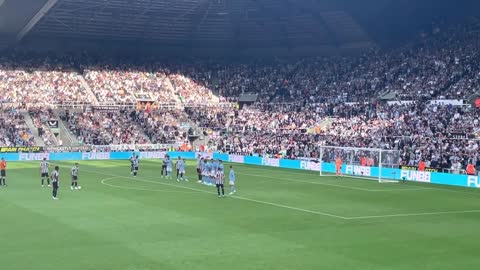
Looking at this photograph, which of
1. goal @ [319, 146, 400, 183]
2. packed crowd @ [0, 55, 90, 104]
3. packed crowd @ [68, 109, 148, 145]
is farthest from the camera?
packed crowd @ [0, 55, 90, 104]

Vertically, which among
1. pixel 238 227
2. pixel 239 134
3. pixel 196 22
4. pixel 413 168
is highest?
pixel 196 22

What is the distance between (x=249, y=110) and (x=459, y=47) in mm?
26168

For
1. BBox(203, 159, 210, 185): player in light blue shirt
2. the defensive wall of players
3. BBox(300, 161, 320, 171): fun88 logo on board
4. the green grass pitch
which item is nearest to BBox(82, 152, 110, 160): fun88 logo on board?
the defensive wall of players

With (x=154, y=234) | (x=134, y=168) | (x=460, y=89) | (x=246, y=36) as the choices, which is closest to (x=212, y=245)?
(x=154, y=234)

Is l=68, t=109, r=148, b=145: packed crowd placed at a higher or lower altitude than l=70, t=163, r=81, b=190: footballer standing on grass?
higher

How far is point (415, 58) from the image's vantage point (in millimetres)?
69938

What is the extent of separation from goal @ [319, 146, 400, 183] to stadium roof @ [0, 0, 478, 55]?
838 inches

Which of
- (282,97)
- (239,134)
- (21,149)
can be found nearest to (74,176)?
(21,149)

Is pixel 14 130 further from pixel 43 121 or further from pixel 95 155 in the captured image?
pixel 95 155

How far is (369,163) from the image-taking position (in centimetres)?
4847

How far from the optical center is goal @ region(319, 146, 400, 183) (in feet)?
155

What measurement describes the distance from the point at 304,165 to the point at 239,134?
62.1 ft

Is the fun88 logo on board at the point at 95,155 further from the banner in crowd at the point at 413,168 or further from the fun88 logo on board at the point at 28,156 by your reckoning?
the banner in crowd at the point at 413,168

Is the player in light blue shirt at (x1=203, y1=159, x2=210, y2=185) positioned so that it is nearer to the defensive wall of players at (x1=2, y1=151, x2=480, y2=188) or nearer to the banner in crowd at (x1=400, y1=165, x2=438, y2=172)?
the defensive wall of players at (x1=2, y1=151, x2=480, y2=188)
